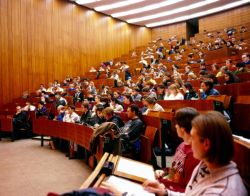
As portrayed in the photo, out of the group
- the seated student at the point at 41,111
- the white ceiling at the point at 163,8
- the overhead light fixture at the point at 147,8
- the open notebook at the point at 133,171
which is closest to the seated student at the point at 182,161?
the open notebook at the point at 133,171

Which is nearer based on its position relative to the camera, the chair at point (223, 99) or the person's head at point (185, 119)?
the person's head at point (185, 119)

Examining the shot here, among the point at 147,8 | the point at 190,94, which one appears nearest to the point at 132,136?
the point at 190,94

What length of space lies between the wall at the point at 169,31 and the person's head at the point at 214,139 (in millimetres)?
13103

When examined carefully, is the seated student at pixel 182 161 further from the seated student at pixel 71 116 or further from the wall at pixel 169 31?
the wall at pixel 169 31

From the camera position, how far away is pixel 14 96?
8.12m

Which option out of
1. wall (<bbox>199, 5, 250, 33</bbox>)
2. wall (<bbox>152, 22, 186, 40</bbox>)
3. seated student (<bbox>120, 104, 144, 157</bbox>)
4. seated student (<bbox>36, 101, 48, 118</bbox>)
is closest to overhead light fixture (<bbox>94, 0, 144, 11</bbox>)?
wall (<bbox>152, 22, 186, 40</bbox>)

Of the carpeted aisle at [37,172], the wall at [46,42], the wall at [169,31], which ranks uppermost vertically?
the wall at [169,31]

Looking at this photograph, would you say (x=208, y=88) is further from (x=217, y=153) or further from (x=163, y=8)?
(x=163, y=8)

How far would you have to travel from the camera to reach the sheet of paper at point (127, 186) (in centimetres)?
100

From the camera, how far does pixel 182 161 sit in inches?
53.6

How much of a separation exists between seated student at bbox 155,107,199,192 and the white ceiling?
9.84 meters

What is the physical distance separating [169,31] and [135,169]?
1318cm

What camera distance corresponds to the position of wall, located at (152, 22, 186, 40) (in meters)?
13.3

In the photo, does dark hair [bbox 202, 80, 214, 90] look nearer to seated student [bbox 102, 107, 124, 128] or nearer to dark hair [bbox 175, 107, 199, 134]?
seated student [bbox 102, 107, 124, 128]
